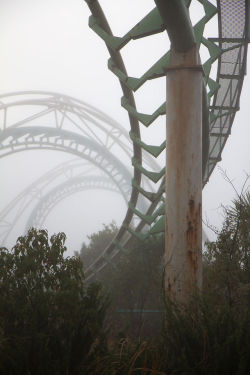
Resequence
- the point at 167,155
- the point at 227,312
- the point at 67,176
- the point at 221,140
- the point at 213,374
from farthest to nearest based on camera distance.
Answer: the point at 67,176 → the point at 221,140 → the point at 167,155 → the point at 227,312 → the point at 213,374

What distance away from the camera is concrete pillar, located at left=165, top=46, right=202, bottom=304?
5539 millimetres

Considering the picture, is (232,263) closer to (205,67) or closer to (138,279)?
(205,67)

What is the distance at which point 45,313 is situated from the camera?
4250 millimetres

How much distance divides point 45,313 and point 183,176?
80.6 inches

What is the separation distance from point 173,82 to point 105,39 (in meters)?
1.71

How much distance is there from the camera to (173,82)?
5.76m

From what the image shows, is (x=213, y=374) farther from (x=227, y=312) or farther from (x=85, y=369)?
(x=85, y=369)

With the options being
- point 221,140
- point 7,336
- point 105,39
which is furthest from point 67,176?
point 7,336

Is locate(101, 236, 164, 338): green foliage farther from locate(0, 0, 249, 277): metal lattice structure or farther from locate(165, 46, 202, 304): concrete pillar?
locate(165, 46, 202, 304): concrete pillar

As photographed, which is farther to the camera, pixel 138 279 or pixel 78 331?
pixel 138 279

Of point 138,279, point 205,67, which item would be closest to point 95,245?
point 138,279

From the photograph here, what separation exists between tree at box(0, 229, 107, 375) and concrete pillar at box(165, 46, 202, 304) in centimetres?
113

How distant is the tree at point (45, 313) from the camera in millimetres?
3930

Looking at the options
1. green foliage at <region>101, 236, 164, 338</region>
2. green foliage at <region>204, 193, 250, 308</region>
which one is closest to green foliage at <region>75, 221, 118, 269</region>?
green foliage at <region>101, 236, 164, 338</region>
